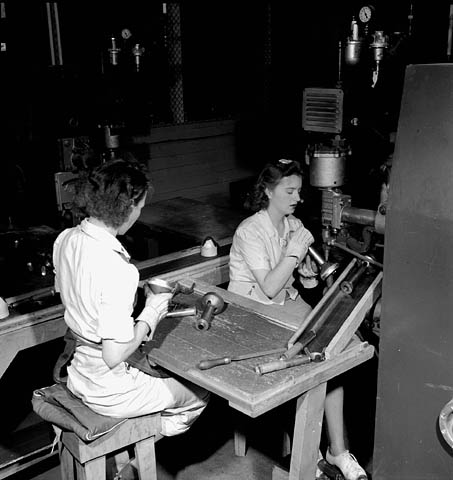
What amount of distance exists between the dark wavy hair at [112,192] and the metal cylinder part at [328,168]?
2.92 ft

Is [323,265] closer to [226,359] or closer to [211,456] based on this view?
[226,359]

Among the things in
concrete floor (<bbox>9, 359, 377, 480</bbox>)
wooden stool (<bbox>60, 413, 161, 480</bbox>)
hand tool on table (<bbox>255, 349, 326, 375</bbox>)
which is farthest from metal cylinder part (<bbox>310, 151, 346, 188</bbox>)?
wooden stool (<bbox>60, 413, 161, 480</bbox>)

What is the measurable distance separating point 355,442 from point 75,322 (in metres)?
1.69

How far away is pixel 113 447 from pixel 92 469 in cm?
10

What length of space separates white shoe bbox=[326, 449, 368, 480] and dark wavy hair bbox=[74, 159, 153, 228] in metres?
1.38

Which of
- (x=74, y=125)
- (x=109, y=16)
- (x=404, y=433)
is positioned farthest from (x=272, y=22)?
(x=404, y=433)

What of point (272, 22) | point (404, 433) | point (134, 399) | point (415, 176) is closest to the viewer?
point (415, 176)

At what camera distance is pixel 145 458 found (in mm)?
2445

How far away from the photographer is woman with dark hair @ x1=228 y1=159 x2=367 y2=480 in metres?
3.01

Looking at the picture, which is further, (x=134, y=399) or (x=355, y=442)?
(x=355, y=442)

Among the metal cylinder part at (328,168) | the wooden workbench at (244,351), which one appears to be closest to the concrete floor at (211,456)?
the wooden workbench at (244,351)

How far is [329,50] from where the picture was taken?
5.46 meters

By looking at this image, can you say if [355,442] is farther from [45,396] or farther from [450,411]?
[45,396]

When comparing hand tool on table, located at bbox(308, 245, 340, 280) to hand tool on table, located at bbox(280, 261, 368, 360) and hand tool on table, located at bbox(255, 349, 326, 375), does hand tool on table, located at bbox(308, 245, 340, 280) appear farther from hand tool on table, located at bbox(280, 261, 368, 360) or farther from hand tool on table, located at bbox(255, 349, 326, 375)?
hand tool on table, located at bbox(255, 349, 326, 375)
